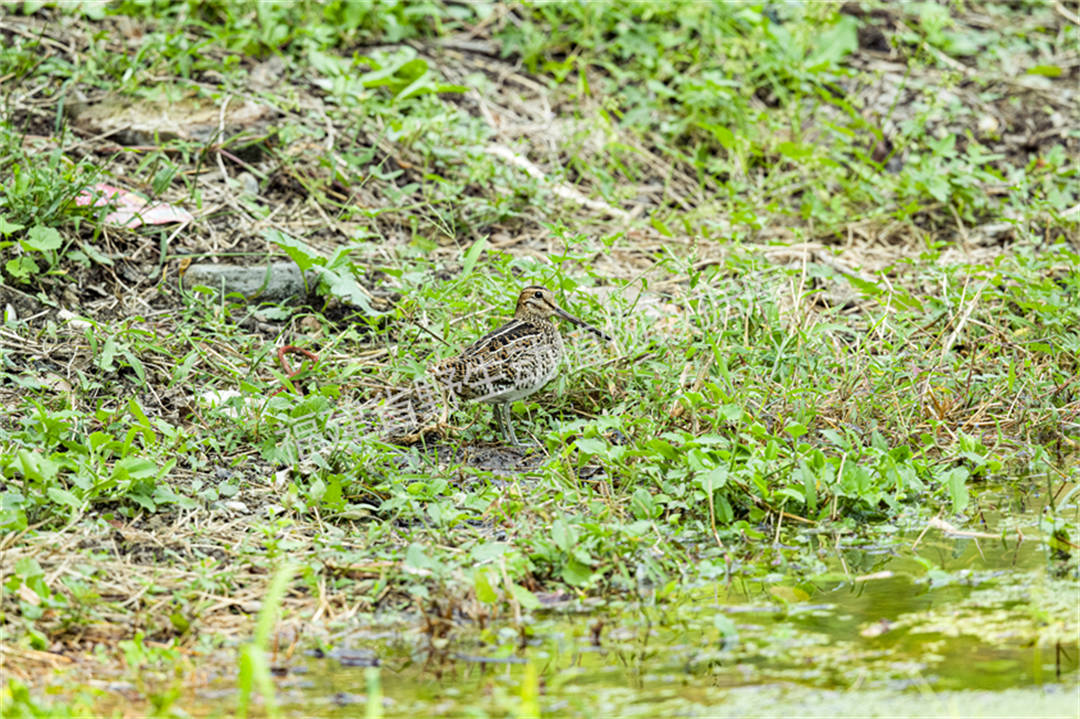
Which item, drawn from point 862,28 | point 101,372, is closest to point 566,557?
point 101,372

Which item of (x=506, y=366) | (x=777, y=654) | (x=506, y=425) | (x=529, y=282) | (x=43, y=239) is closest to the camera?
(x=777, y=654)

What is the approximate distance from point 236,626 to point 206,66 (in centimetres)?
554

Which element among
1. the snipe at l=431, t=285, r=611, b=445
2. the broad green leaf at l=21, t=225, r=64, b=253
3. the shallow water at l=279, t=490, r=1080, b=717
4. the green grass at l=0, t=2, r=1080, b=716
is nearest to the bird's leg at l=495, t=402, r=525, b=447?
the snipe at l=431, t=285, r=611, b=445

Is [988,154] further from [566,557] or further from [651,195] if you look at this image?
[566,557]

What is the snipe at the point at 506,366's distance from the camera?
19.4 feet

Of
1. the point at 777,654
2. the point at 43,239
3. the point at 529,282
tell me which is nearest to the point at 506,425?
the point at 529,282

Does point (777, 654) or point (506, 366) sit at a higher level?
point (506, 366)

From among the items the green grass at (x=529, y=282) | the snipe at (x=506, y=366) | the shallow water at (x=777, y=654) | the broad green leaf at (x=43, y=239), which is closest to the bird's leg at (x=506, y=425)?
the snipe at (x=506, y=366)

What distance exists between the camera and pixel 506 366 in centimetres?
589

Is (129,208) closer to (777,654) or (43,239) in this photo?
(43,239)

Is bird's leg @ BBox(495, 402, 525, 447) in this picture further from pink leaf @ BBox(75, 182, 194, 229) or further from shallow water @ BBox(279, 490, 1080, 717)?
pink leaf @ BBox(75, 182, 194, 229)

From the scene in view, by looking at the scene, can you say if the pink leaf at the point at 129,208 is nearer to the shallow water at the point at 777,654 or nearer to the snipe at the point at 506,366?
the snipe at the point at 506,366

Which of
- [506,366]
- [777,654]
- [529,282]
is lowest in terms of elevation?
[777,654]

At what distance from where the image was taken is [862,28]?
36.2ft
